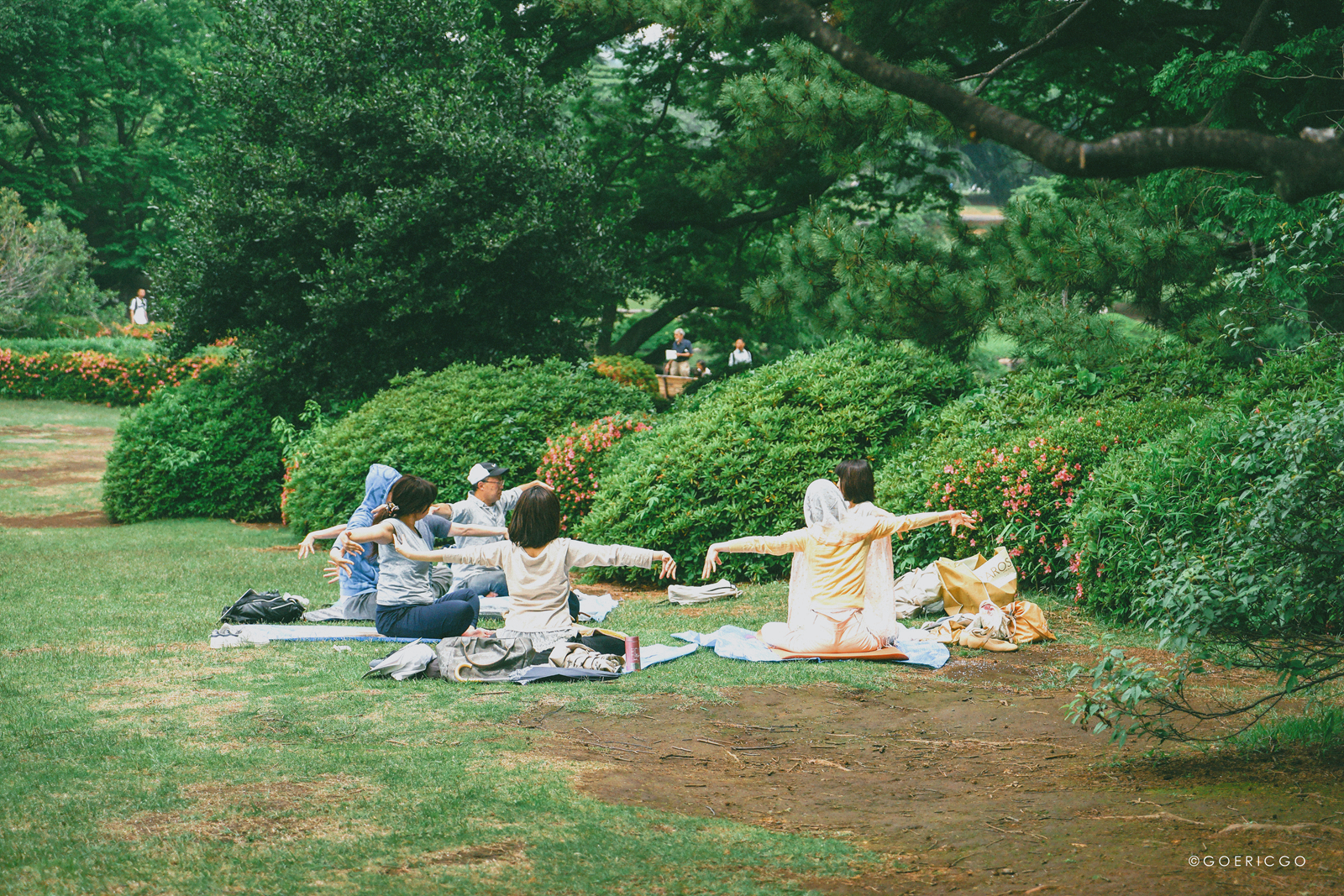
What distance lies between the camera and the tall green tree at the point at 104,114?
38.4 metres

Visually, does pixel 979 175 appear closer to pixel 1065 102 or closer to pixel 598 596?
pixel 1065 102

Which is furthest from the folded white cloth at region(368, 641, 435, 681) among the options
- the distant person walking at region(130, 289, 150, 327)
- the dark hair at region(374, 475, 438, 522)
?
the distant person walking at region(130, 289, 150, 327)

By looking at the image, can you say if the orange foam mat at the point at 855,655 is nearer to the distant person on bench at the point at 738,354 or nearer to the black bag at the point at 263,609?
the black bag at the point at 263,609

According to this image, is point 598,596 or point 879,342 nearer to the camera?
point 598,596

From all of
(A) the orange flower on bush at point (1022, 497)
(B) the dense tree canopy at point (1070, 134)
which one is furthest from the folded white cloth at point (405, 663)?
(B) the dense tree canopy at point (1070, 134)

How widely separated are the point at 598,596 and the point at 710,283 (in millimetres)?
10068

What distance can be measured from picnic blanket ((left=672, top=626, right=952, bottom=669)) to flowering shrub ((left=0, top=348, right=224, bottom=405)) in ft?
72.1

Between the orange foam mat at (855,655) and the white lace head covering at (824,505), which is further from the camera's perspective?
the white lace head covering at (824,505)

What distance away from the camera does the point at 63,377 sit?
87.6ft

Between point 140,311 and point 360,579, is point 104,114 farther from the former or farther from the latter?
point 360,579

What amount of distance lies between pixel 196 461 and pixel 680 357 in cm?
1173

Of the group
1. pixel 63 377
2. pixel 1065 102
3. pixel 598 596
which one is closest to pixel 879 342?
pixel 598 596

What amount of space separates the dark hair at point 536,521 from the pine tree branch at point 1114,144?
11.1 feet

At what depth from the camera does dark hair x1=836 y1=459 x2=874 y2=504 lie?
7.36 meters
